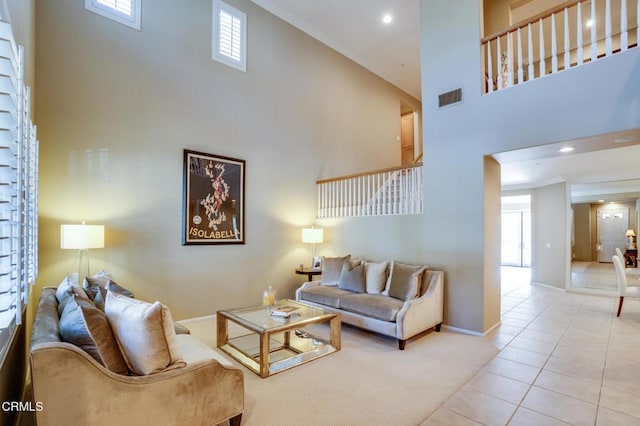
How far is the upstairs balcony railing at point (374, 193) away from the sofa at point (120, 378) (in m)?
3.78

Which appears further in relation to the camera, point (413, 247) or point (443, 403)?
point (413, 247)

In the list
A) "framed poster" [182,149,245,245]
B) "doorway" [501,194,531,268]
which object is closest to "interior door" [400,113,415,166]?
"doorway" [501,194,531,268]

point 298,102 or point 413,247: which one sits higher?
point 298,102

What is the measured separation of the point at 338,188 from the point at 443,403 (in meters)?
4.35

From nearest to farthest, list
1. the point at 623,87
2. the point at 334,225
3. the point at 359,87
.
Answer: the point at 623,87 → the point at 334,225 → the point at 359,87

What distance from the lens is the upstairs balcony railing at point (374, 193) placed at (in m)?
4.98

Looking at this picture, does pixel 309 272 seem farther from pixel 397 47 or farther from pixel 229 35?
pixel 397 47

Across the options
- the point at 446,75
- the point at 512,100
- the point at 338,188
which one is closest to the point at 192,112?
the point at 338,188

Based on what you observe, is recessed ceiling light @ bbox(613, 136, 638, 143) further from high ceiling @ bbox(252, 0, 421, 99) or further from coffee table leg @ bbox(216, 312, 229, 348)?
coffee table leg @ bbox(216, 312, 229, 348)

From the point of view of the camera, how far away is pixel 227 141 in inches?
205

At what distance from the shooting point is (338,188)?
6266mm

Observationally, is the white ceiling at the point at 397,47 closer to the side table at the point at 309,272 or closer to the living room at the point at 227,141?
the living room at the point at 227,141

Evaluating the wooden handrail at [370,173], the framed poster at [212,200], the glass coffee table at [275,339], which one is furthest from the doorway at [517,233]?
the glass coffee table at [275,339]

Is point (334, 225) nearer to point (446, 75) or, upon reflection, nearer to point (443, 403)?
point (446, 75)
